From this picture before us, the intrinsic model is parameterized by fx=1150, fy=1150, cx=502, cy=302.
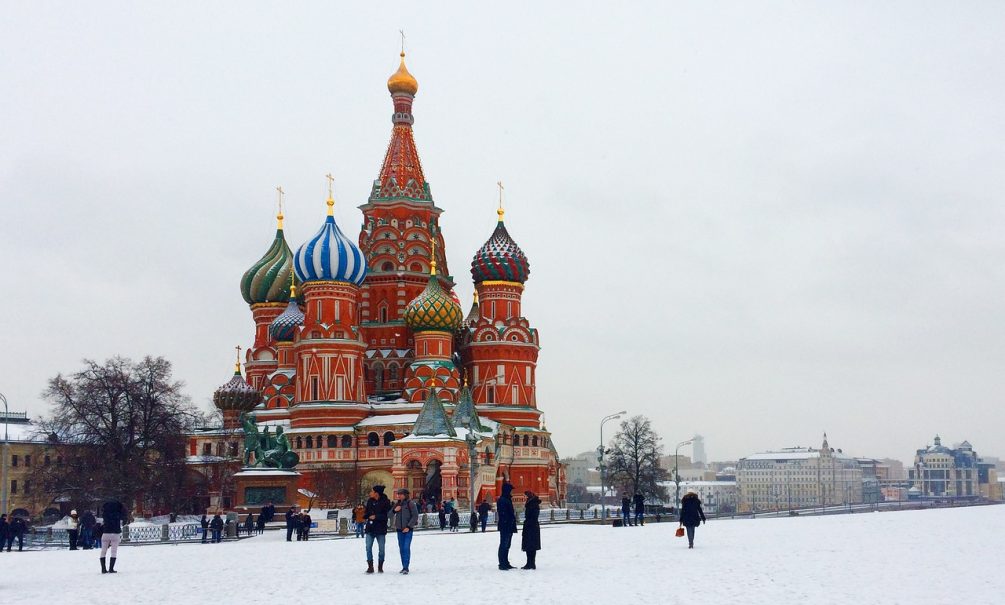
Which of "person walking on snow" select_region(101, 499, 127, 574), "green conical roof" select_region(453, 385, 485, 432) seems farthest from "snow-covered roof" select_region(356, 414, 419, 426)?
"person walking on snow" select_region(101, 499, 127, 574)

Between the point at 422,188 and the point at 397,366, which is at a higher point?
the point at 422,188

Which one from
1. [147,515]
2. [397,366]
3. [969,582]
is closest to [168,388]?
[147,515]

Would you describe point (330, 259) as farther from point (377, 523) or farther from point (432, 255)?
point (377, 523)

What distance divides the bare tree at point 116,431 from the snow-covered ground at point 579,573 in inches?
883

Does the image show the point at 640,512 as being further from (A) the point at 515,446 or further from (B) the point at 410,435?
(A) the point at 515,446

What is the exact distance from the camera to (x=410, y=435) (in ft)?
191

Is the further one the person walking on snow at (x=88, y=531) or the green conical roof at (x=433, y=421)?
the green conical roof at (x=433, y=421)

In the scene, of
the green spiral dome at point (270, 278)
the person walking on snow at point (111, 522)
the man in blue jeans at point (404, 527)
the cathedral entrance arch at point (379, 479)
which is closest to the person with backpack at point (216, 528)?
the person walking on snow at point (111, 522)

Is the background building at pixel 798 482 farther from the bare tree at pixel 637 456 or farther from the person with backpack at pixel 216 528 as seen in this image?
the person with backpack at pixel 216 528

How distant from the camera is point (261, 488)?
56.3 m

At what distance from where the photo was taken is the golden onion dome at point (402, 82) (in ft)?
244

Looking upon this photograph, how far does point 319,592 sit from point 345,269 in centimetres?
4892

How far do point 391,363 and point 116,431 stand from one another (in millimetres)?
20302

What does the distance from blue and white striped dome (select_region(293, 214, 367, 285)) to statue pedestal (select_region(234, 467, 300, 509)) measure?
495 inches
